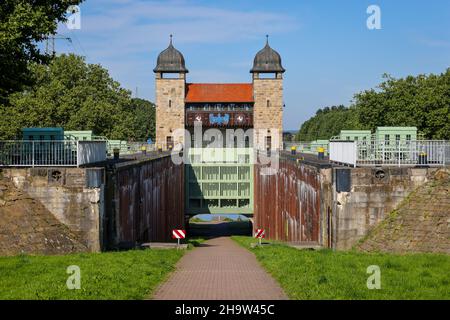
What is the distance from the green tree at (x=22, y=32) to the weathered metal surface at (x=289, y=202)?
11312mm

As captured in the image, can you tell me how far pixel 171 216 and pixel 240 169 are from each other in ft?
41.1

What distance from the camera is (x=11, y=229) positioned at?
65.8ft

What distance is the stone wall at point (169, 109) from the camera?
6738cm

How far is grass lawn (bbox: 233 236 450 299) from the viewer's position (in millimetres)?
12195

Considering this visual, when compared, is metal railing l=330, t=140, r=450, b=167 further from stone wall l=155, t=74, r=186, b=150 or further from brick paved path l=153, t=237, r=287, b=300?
stone wall l=155, t=74, r=186, b=150

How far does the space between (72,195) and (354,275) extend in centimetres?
1009

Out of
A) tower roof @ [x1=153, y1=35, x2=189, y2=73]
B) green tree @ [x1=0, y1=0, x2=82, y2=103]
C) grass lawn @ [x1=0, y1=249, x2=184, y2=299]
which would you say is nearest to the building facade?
tower roof @ [x1=153, y1=35, x2=189, y2=73]

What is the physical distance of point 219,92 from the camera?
70.1 metres

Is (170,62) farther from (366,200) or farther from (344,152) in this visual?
(366,200)

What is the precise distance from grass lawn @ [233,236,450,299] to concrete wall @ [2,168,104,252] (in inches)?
224

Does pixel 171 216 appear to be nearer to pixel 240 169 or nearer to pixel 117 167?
pixel 240 169

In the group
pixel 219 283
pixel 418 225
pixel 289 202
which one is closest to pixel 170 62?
pixel 289 202
